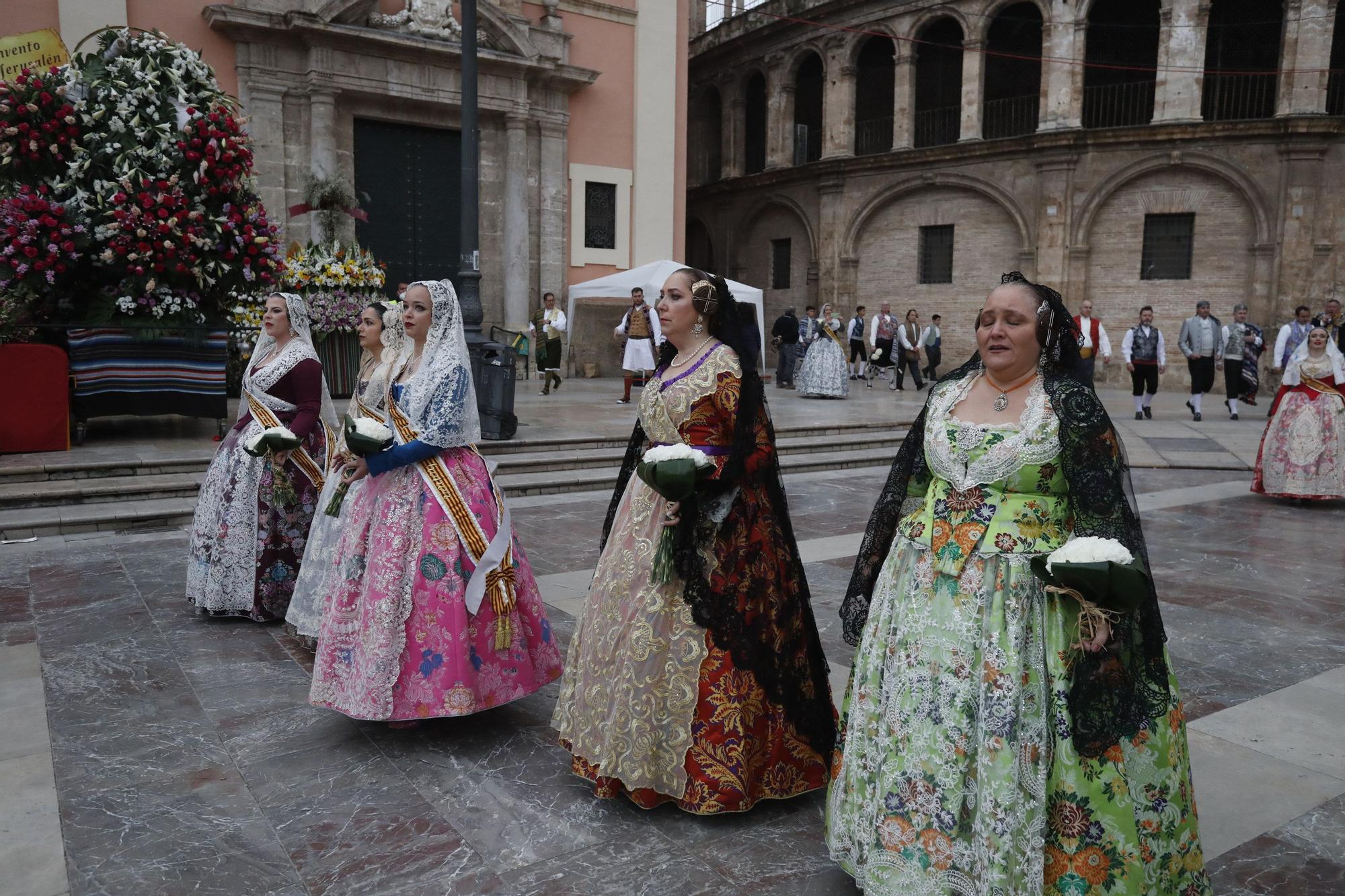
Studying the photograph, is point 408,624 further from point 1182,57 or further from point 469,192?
point 1182,57

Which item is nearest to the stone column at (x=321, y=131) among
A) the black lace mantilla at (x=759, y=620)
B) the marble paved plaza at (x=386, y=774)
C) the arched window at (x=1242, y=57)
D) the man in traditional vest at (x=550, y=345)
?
the man in traditional vest at (x=550, y=345)

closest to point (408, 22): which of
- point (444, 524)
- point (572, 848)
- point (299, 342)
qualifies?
point (299, 342)

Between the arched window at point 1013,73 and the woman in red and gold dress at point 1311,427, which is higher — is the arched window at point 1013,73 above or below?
above

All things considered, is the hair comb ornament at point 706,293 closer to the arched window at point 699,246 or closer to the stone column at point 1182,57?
the stone column at point 1182,57

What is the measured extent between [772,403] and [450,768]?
43.3ft

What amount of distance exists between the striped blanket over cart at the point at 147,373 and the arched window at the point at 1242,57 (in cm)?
2210

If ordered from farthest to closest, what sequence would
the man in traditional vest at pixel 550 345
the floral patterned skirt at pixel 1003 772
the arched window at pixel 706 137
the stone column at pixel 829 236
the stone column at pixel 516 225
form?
the arched window at pixel 706 137
the stone column at pixel 829 236
the stone column at pixel 516 225
the man in traditional vest at pixel 550 345
the floral patterned skirt at pixel 1003 772

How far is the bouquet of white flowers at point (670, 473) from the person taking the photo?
308 centimetres

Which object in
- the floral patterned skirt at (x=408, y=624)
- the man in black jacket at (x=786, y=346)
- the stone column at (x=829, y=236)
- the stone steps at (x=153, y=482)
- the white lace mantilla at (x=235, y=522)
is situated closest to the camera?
the floral patterned skirt at (x=408, y=624)

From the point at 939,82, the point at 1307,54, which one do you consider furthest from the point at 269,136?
the point at 1307,54

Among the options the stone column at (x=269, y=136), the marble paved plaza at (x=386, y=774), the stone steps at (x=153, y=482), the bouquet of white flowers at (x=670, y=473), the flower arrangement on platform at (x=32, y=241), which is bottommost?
the marble paved plaza at (x=386, y=774)

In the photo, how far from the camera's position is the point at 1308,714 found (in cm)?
420

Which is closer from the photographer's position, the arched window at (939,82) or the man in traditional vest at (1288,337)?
the man in traditional vest at (1288,337)

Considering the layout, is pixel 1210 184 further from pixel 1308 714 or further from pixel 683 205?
pixel 1308 714
